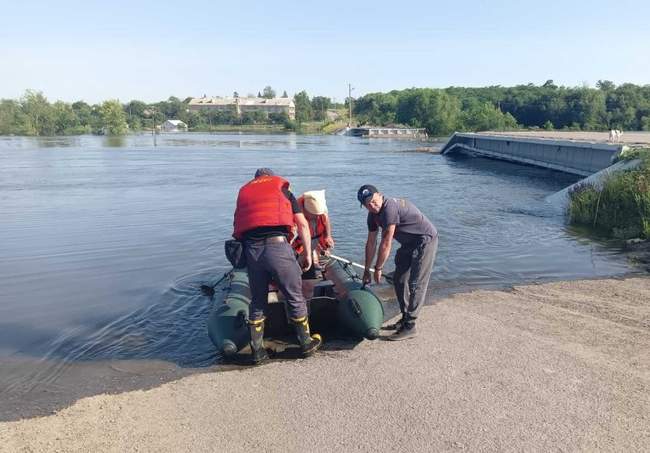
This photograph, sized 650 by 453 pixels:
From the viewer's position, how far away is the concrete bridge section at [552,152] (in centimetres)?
2431

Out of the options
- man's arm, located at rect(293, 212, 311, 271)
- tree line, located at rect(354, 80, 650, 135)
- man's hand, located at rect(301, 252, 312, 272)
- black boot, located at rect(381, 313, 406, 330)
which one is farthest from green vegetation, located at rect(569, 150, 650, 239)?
tree line, located at rect(354, 80, 650, 135)

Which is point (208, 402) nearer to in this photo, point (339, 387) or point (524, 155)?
point (339, 387)

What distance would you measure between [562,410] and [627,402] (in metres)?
0.63

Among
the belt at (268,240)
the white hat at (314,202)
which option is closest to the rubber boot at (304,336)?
the belt at (268,240)

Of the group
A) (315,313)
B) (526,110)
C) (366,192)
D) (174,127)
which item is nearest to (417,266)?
(366,192)

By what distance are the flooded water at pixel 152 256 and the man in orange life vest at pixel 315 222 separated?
191cm

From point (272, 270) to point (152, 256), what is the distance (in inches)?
317

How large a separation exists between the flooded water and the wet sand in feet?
4.86

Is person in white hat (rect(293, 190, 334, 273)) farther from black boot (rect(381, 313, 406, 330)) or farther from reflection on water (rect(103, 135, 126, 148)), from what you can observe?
reflection on water (rect(103, 135, 126, 148))

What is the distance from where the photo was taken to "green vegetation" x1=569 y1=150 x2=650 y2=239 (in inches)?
516

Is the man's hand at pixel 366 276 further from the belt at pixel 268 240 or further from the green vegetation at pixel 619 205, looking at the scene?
the green vegetation at pixel 619 205

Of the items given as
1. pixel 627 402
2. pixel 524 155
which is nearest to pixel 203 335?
pixel 627 402

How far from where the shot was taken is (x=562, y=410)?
14.9ft

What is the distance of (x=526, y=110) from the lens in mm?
117500
